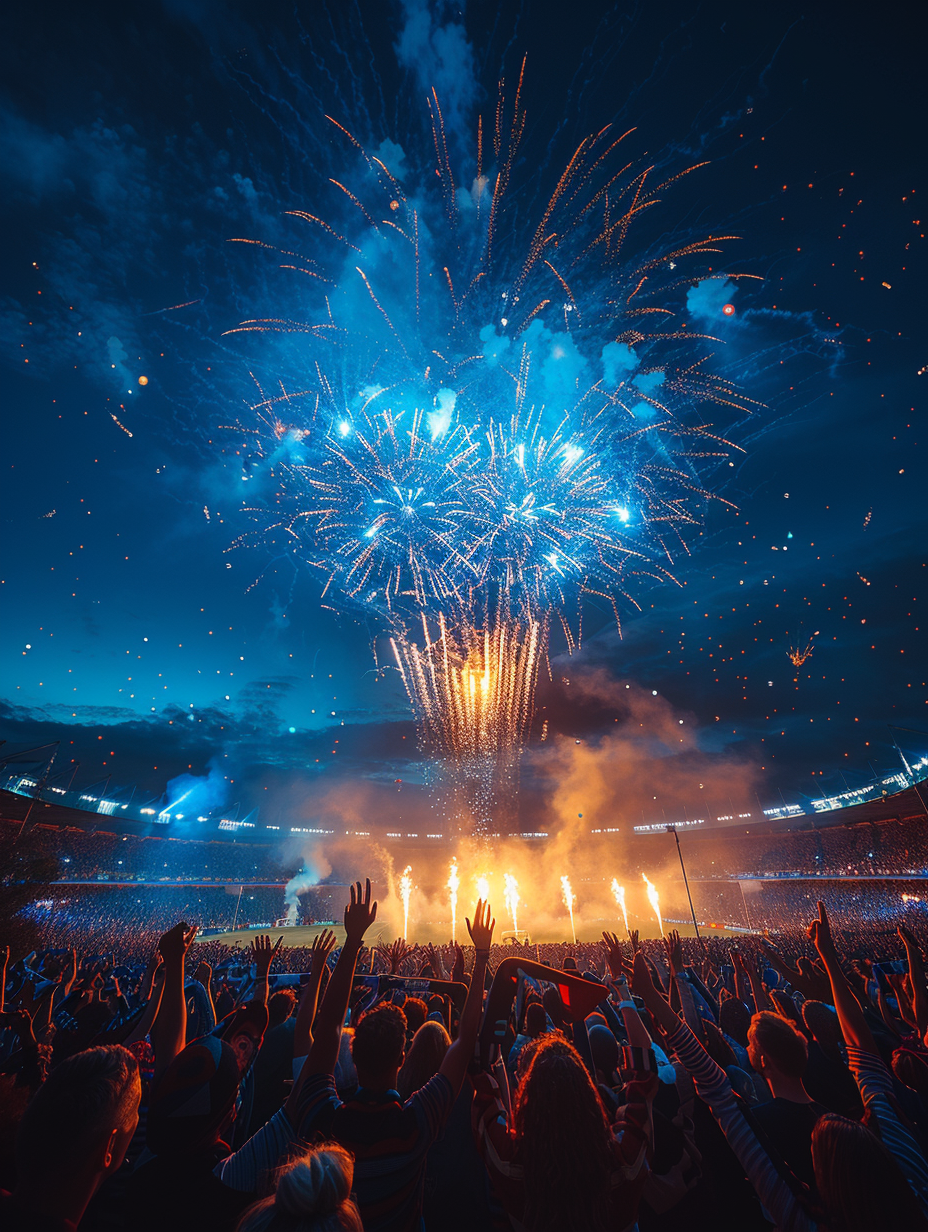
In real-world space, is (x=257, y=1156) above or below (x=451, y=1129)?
above

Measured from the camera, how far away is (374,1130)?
212 centimetres

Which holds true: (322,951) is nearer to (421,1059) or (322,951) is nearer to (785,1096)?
(421,1059)

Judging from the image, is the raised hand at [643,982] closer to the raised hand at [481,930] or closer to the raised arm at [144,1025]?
the raised hand at [481,930]

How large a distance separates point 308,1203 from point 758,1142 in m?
2.63

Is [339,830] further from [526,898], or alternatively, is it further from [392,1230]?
[392,1230]

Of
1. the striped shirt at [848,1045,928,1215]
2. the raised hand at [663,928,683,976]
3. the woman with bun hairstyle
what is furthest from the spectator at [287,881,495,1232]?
the raised hand at [663,928,683,976]

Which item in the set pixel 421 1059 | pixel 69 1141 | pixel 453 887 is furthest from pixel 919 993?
pixel 453 887

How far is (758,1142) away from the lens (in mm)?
2412

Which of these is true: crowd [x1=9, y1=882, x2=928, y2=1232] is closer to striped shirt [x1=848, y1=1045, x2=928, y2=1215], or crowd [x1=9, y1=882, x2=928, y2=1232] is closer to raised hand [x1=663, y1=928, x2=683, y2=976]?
striped shirt [x1=848, y1=1045, x2=928, y2=1215]

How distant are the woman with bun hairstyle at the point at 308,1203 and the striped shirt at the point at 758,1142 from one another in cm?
230

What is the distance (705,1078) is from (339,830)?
8191cm

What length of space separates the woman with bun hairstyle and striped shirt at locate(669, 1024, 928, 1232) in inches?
90.4

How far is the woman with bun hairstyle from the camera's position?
1.20 meters

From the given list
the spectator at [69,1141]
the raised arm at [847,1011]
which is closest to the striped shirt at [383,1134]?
the spectator at [69,1141]
